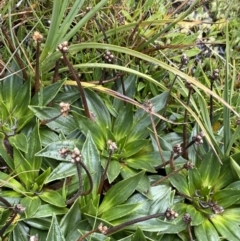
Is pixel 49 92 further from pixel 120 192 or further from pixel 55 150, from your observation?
pixel 120 192

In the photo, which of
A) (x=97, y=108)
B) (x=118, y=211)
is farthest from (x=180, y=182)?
(x=97, y=108)

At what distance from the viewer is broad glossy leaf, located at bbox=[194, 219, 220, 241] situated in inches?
65.3

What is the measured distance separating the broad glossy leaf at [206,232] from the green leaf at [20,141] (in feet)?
2.29

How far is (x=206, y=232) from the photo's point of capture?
5.51 ft

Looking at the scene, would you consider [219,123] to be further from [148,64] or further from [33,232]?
[33,232]

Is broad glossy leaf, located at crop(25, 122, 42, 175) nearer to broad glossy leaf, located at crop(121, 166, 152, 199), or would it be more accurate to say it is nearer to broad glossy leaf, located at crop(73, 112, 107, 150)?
broad glossy leaf, located at crop(73, 112, 107, 150)

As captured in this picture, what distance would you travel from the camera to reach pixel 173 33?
89.6 inches

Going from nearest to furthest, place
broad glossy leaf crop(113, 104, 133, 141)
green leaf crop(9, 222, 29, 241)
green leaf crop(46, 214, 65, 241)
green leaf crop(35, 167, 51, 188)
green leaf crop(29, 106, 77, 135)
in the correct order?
green leaf crop(46, 214, 65, 241), green leaf crop(9, 222, 29, 241), green leaf crop(35, 167, 51, 188), green leaf crop(29, 106, 77, 135), broad glossy leaf crop(113, 104, 133, 141)

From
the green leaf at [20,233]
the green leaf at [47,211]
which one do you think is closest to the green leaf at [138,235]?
the green leaf at [47,211]

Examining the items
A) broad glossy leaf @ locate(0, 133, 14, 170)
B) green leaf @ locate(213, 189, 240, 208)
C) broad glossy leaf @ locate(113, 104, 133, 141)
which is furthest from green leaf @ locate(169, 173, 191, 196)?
broad glossy leaf @ locate(0, 133, 14, 170)

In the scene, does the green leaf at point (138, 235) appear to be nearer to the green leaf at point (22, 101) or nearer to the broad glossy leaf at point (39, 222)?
the broad glossy leaf at point (39, 222)

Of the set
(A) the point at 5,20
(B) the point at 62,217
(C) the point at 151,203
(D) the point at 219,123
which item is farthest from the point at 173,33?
(B) the point at 62,217

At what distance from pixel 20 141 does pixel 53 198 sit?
25cm

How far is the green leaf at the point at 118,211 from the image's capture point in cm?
157
